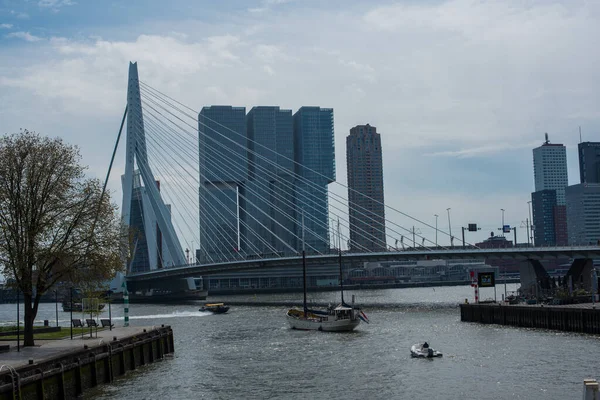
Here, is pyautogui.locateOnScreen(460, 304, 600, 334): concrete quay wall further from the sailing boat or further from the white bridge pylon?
Answer: the white bridge pylon

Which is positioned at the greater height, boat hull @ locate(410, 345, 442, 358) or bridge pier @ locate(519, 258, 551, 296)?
bridge pier @ locate(519, 258, 551, 296)

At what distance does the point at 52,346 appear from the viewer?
4294 cm

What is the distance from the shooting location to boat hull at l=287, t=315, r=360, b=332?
229 ft

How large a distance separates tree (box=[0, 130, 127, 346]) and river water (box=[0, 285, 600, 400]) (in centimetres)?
691

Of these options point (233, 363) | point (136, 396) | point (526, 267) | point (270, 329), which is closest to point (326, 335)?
point (270, 329)

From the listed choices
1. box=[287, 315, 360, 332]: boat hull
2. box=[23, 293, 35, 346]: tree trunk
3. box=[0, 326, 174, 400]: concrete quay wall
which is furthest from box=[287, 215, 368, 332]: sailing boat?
box=[23, 293, 35, 346]: tree trunk

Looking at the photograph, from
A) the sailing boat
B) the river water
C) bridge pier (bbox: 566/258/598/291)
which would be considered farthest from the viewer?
bridge pier (bbox: 566/258/598/291)

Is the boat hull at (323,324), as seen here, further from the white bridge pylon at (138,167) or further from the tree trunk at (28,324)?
the white bridge pylon at (138,167)

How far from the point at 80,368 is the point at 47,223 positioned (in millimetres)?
10087

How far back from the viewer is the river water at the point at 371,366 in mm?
37062

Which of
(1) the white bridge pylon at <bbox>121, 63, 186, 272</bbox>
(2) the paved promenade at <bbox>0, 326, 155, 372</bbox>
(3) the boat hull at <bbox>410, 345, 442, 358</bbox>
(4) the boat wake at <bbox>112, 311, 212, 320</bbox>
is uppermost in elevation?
(1) the white bridge pylon at <bbox>121, 63, 186, 272</bbox>

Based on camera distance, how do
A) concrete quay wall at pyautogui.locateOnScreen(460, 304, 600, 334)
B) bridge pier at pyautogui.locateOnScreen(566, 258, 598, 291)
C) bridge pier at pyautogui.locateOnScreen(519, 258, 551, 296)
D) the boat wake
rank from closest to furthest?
concrete quay wall at pyautogui.locateOnScreen(460, 304, 600, 334)
the boat wake
bridge pier at pyautogui.locateOnScreen(566, 258, 598, 291)
bridge pier at pyautogui.locateOnScreen(519, 258, 551, 296)

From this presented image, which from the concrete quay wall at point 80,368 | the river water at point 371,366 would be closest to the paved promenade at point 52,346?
the concrete quay wall at point 80,368

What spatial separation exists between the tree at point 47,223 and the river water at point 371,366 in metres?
6.91
